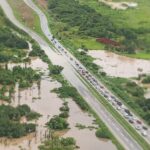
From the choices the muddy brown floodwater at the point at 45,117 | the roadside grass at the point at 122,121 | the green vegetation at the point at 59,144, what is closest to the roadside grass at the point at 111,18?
the muddy brown floodwater at the point at 45,117

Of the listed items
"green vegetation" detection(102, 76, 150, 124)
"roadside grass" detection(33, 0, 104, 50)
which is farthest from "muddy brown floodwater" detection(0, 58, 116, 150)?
"roadside grass" detection(33, 0, 104, 50)

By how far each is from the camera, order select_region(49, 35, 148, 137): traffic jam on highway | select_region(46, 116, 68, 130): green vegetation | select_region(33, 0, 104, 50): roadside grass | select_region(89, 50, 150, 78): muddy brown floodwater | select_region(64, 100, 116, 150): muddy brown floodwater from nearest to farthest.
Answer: select_region(64, 100, 116, 150): muddy brown floodwater
select_region(46, 116, 68, 130): green vegetation
select_region(49, 35, 148, 137): traffic jam on highway
select_region(89, 50, 150, 78): muddy brown floodwater
select_region(33, 0, 104, 50): roadside grass

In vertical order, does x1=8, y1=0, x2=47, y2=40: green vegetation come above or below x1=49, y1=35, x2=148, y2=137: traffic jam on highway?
above

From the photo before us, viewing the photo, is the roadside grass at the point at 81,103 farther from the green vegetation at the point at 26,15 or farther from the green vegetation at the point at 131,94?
the green vegetation at the point at 26,15

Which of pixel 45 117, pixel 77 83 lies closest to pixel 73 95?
pixel 77 83

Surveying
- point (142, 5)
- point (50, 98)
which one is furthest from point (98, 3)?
point (50, 98)

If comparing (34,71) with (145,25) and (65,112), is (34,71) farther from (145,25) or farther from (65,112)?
(145,25)

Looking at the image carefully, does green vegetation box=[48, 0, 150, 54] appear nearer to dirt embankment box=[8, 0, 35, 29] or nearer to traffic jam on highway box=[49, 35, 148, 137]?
dirt embankment box=[8, 0, 35, 29]
